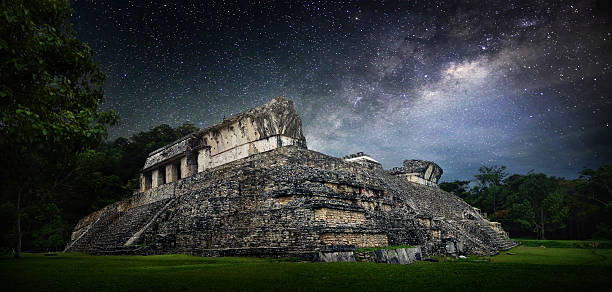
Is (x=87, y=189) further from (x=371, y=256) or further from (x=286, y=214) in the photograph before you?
(x=371, y=256)

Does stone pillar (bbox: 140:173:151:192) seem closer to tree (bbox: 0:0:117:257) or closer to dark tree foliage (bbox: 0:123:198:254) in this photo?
dark tree foliage (bbox: 0:123:198:254)

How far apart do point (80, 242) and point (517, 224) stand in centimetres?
3551

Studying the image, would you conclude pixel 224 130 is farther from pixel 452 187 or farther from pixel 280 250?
pixel 452 187

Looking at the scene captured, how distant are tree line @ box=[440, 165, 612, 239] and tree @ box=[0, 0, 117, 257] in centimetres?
3353

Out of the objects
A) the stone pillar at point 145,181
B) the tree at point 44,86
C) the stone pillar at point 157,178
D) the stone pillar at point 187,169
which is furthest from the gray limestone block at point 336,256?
the stone pillar at point 145,181

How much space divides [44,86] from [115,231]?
510 inches

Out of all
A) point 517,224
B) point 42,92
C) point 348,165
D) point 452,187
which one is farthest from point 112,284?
point 452,187

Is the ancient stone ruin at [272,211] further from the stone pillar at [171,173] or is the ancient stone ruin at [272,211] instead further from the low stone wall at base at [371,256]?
the stone pillar at [171,173]

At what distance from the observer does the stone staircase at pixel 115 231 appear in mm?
14127

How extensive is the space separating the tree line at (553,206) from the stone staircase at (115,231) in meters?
29.6

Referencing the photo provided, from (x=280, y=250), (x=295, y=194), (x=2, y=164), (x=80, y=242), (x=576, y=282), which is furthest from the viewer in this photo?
(x=80, y=242)

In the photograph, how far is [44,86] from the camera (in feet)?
18.3

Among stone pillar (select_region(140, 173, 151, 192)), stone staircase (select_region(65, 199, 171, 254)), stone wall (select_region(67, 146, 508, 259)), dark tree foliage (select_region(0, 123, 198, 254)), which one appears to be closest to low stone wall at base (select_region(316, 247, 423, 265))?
stone wall (select_region(67, 146, 508, 259))

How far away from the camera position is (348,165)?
14.6 meters
